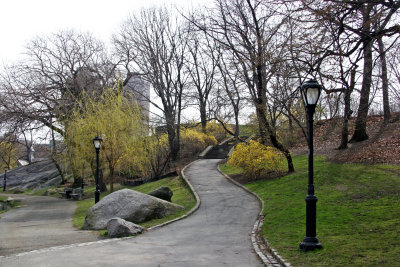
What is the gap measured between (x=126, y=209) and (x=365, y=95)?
11.8 meters

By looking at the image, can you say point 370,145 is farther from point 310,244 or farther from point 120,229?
point 120,229

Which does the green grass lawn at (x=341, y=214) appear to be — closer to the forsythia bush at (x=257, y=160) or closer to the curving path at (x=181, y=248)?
the curving path at (x=181, y=248)

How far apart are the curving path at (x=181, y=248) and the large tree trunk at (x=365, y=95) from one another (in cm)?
Answer: 590

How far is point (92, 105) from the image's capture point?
71.1 feet

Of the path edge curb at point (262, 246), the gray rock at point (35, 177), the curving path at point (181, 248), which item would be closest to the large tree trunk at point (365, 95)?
the path edge curb at point (262, 246)

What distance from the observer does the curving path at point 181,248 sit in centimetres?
745

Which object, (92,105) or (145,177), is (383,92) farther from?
(145,177)

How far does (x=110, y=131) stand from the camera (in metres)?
20.4

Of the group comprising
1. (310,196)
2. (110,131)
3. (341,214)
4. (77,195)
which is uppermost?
(110,131)

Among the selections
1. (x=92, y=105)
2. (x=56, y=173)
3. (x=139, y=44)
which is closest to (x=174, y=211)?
(x=92, y=105)

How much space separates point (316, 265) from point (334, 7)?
19.5 ft

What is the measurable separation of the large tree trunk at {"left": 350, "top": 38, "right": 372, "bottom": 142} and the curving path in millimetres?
5896

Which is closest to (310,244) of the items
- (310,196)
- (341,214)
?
(310,196)

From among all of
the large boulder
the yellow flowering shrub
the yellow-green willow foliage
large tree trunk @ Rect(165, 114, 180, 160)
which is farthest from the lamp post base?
the yellow flowering shrub
